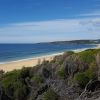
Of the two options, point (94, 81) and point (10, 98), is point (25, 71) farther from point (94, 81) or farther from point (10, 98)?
point (94, 81)

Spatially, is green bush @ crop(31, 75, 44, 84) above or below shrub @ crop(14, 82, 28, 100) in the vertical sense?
above

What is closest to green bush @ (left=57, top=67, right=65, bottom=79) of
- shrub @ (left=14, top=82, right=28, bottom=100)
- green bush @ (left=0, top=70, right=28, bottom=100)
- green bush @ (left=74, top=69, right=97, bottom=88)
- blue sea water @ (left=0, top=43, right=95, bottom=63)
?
green bush @ (left=74, top=69, right=97, bottom=88)

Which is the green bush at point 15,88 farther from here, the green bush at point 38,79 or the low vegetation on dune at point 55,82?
the green bush at point 38,79

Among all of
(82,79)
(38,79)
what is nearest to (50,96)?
(82,79)

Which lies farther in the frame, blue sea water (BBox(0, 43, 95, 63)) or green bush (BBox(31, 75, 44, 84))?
blue sea water (BBox(0, 43, 95, 63))

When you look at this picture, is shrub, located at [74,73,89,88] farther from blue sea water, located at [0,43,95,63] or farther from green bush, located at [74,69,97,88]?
blue sea water, located at [0,43,95,63]

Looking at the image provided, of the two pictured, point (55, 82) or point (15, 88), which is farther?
point (15, 88)

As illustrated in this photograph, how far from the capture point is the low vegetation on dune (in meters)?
9.75

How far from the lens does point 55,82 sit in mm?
10750

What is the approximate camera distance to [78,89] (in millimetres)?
10242

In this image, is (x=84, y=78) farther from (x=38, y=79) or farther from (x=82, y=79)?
(x=38, y=79)

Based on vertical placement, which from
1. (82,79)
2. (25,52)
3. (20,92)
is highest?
(82,79)

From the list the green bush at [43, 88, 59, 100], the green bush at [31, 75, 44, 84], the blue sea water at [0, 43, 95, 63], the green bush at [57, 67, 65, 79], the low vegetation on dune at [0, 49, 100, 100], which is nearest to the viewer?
the green bush at [43, 88, 59, 100]

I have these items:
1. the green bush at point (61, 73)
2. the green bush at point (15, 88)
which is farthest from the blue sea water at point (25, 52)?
the green bush at point (15, 88)
